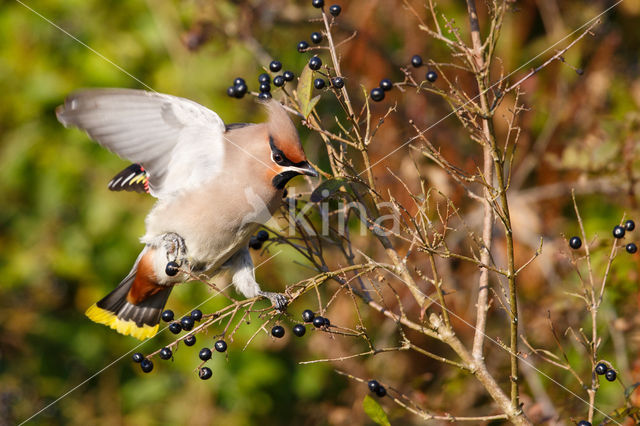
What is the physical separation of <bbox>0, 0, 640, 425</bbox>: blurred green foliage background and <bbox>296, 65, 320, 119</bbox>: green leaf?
2.16 m

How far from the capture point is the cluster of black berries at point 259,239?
10.7 ft

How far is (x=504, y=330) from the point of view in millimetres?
4406

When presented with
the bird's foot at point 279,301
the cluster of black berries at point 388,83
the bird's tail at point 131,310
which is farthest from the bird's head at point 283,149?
the bird's tail at point 131,310

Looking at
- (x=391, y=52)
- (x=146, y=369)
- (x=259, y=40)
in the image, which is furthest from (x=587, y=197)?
(x=146, y=369)

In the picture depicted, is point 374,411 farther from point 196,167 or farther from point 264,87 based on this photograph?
point 196,167

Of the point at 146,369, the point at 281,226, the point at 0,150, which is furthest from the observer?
the point at 0,150

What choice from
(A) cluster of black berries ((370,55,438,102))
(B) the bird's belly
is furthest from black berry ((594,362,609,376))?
(B) the bird's belly

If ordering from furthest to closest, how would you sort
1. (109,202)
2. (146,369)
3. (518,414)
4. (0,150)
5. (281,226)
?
(0,150)
(109,202)
(281,226)
(146,369)
(518,414)

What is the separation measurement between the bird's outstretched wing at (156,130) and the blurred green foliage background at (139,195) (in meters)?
1.43

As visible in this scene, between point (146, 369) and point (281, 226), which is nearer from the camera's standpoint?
point (146, 369)

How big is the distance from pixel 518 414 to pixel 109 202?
335 centimetres

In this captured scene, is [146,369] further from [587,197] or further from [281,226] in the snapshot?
[587,197]

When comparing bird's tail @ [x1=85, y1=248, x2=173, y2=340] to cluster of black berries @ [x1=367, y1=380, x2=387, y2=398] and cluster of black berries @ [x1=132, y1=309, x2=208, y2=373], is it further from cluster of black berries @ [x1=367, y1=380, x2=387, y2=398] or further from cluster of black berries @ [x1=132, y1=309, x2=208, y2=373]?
cluster of black berries @ [x1=367, y1=380, x2=387, y2=398]

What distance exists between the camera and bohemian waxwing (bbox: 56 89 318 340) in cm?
288
